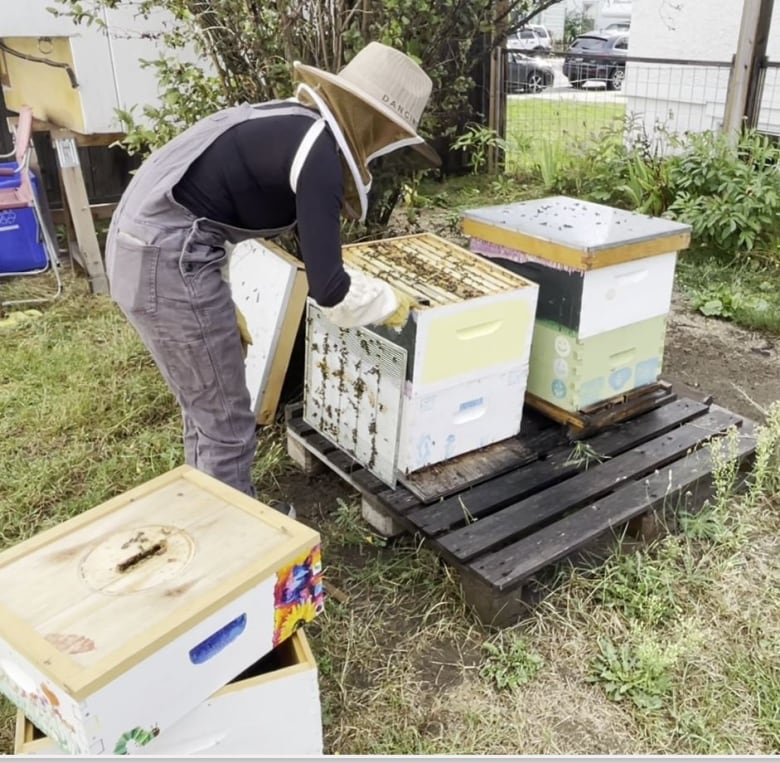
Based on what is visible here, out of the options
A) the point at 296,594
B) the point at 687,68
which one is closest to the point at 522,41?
the point at 687,68

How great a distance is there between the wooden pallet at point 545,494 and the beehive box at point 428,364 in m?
0.12

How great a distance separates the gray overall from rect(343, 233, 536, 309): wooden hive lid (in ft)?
1.39

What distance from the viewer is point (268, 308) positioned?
2854mm

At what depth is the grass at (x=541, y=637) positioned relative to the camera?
70.9 inches

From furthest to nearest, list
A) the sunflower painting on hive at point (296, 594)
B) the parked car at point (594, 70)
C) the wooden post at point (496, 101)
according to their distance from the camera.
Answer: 1. the parked car at point (594, 70)
2. the wooden post at point (496, 101)
3. the sunflower painting on hive at point (296, 594)

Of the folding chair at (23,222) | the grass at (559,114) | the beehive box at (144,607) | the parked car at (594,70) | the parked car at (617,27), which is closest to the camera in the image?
the beehive box at (144,607)

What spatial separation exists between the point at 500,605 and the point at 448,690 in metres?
0.25

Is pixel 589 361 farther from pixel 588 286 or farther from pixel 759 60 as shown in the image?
pixel 759 60

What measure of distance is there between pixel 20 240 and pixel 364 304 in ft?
10.4

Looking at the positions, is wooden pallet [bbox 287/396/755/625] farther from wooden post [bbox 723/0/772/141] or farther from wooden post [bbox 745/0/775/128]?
wooden post [bbox 745/0/775/128]

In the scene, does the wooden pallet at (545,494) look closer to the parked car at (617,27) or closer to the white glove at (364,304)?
the white glove at (364,304)

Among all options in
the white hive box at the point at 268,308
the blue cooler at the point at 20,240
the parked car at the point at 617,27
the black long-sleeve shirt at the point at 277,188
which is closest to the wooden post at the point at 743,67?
the white hive box at the point at 268,308

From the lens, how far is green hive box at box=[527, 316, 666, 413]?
2.40 meters

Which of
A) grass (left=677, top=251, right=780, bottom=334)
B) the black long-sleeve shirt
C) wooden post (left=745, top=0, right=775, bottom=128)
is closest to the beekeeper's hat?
the black long-sleeve shirt
